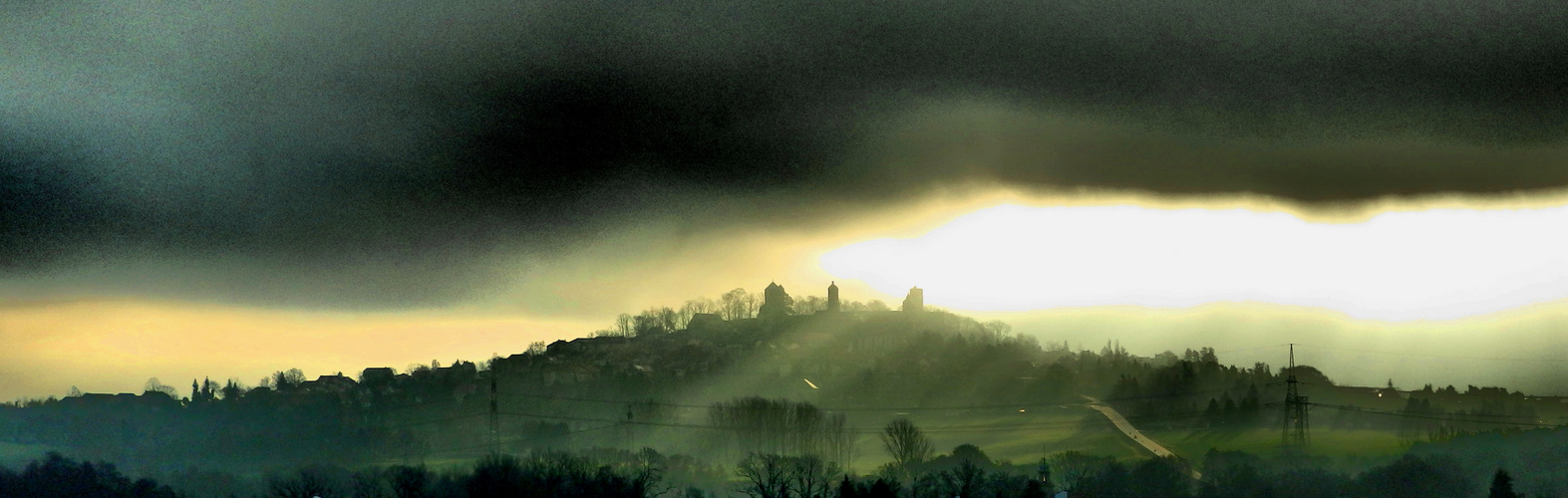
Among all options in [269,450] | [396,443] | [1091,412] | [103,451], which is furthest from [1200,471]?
[103,451]

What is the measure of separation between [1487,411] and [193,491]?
4625 inches

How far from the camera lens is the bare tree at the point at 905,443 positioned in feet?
461

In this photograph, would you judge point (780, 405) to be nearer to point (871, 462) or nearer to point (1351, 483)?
point (871, 462)

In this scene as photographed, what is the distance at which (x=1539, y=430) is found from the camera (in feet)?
441

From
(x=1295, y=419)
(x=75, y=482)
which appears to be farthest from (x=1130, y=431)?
(x=75, y=482)

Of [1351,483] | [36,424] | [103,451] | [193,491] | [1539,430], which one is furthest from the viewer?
[36,424]

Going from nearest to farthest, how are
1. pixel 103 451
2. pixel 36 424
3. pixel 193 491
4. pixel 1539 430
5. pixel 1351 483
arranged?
1. pixel 1351 483
2. pixel 193 491
3. pixel 1539 430
4. pixel 103 451
5. pixel 36 424

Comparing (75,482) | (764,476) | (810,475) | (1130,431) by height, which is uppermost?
(1130,431)

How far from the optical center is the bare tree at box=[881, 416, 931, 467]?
140625 millimetres

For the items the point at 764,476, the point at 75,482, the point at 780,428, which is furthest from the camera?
the point at 780,428

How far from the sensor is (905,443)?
146 m

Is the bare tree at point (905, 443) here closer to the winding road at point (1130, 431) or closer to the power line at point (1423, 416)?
the winding road at point (1130, 431)

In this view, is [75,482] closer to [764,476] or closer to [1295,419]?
[764,476]

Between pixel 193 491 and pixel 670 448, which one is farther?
pixel 670 448
